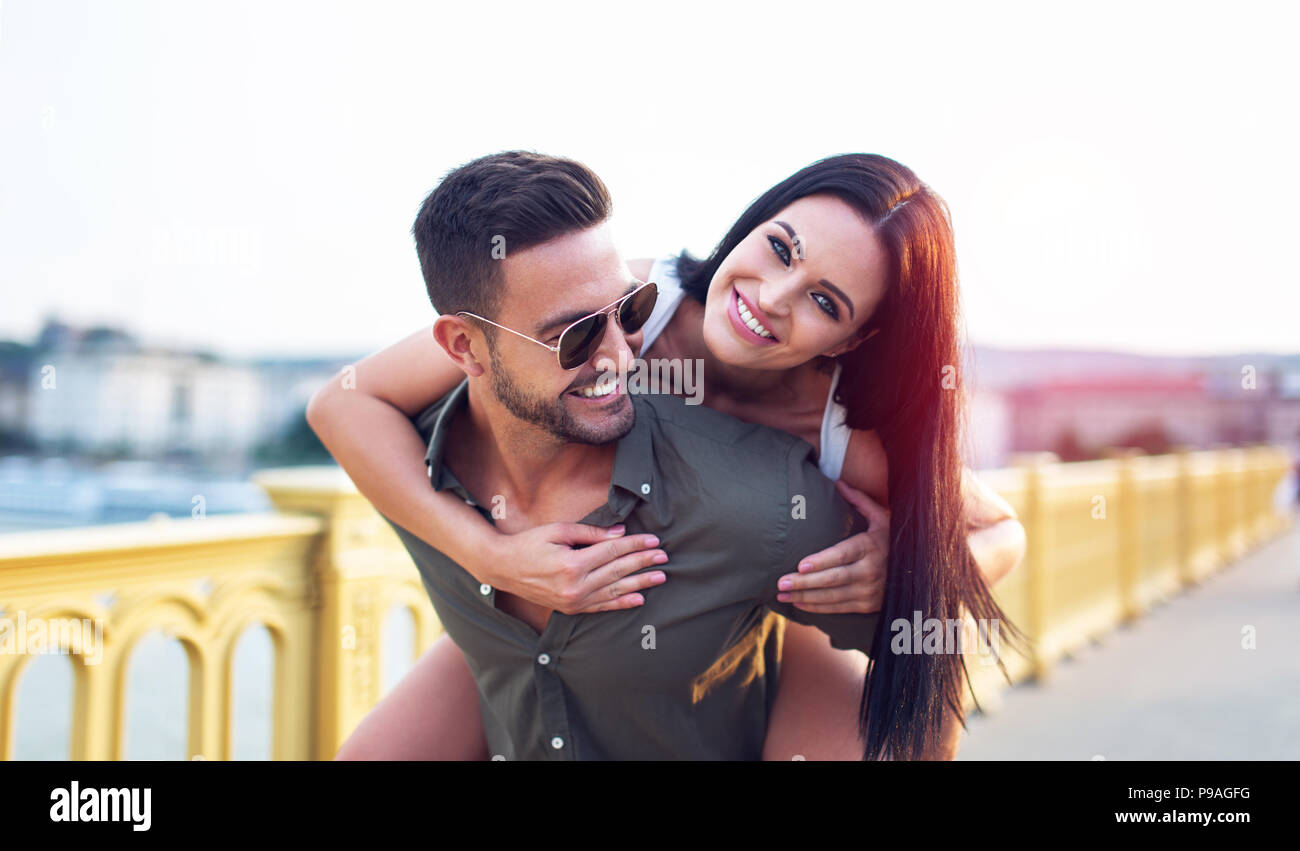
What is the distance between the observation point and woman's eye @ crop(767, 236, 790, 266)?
218 centimetres

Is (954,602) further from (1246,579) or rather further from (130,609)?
(1246,579)

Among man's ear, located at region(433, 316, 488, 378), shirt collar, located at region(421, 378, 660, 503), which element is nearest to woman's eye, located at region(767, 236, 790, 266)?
shirt collar, located at region(421, 378, 660, 503)

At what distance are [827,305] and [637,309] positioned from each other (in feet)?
1.44

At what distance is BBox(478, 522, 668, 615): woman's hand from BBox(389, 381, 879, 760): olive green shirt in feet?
0.15

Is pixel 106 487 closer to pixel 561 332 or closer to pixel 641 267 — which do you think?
pixel 641 267

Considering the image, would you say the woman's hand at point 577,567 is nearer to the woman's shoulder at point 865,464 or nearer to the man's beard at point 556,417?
the man's beard at point 556,417

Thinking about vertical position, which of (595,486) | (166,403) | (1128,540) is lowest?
(1128,540)

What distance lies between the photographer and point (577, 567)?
1.91m

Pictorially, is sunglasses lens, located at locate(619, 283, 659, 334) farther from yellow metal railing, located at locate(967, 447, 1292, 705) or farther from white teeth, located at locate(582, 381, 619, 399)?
yellow metal railing, located at locate(967, 447, 1292, 705)

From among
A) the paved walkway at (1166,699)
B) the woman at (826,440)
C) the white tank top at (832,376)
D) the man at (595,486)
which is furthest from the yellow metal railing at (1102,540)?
the man at (595,486)

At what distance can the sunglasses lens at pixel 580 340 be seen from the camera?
189 cm

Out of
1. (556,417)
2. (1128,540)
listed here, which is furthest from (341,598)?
(1128,540)

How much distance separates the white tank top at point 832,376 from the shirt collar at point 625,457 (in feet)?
0.97
